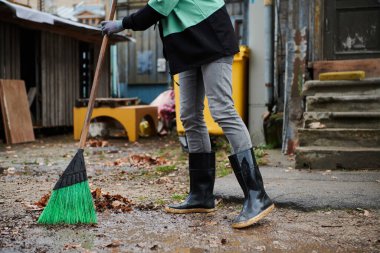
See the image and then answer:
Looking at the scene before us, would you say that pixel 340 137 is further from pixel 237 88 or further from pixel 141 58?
pixel 141 58

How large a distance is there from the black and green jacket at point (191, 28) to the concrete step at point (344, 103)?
278 centimetres

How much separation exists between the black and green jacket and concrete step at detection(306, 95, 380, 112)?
278 cm

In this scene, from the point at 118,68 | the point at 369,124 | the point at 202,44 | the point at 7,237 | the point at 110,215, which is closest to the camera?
the point at 7,237

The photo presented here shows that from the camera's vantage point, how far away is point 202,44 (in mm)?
2965

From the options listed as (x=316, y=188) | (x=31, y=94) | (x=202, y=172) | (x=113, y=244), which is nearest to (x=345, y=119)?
(x=316, y=188)

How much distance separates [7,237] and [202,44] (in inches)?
62.2

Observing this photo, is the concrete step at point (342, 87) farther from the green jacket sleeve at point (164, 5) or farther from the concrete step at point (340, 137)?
the green jacket sleeve at point (164, 5)

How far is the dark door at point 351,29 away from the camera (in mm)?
6695

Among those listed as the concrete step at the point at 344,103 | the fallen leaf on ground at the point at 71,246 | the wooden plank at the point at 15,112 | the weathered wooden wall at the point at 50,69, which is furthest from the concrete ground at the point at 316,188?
the weathered wooden wall at the point at 50,69

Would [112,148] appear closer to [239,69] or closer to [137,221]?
[239,69]

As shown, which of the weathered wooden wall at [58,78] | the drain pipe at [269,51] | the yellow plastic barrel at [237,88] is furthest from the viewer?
the weathered wooden wall at [58,78]

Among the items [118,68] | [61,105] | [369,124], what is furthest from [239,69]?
[118,68]

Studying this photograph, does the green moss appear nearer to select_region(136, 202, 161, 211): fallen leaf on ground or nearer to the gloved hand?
select_region(136, 202, 161, 211): fallen leaf on ground

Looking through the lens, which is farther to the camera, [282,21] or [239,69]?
[282,21]
